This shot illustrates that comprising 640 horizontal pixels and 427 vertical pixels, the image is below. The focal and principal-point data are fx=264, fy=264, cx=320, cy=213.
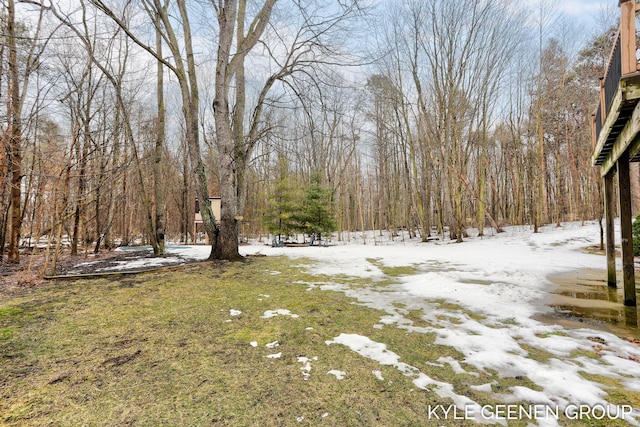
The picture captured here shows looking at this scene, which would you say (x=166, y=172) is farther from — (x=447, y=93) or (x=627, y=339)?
(x=627, y=339)

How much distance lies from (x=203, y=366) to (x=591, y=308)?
461cm

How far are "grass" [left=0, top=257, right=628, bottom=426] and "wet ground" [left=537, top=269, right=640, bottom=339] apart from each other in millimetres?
1256

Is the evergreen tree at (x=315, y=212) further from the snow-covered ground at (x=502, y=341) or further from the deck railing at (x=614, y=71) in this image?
the deck railing at (x=614, y=71)

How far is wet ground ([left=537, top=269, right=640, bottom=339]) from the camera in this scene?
2838 millimetres

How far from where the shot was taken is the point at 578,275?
541 centimetres

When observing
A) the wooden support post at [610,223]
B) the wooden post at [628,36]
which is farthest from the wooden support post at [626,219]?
the wooden post at [628,36]

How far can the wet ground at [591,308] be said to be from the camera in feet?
9.31

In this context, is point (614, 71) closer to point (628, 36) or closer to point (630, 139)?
point (628, 36)

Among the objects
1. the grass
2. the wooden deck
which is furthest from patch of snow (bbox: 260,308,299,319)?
the wooden deck

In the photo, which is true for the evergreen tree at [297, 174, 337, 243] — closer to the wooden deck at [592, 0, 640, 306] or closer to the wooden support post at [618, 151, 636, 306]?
the wooden deck at [592, 0, 640, 306]

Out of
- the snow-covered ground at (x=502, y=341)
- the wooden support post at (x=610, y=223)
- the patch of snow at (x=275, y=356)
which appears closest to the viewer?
the snow-covered ground at (x=502, y=341)

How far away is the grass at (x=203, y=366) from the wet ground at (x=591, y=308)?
1256 millimetres

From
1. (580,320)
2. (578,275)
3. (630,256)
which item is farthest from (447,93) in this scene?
(580,320)

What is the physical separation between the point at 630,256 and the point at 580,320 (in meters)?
1.50
